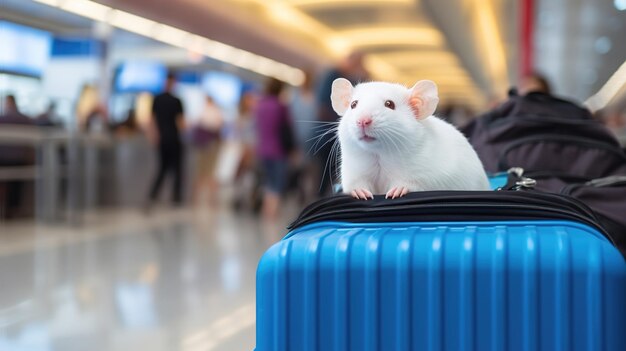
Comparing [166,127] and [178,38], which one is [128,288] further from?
[178,38]

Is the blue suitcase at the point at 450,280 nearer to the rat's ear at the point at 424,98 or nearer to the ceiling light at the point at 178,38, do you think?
the rat's ear at the point at 424,98

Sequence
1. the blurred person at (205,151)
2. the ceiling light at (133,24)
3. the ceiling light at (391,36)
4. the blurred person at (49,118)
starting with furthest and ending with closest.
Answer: the ceiling light at (391,36) < the ceiling light at (133,24) < the blurred person at (205,151) < the blurred person at (49,118)

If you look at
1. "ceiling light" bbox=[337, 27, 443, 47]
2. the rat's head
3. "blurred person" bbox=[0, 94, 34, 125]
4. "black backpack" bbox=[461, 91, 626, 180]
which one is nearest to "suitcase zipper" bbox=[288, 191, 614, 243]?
Answer: the rat's head

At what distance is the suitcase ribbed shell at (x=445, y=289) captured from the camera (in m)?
1.30

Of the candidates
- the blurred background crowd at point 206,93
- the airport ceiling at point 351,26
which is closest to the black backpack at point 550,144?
the blurred background crowd at point 206,93

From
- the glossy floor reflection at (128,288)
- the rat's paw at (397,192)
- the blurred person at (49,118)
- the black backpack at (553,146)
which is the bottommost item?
the glossy floor reflection at (128,288)

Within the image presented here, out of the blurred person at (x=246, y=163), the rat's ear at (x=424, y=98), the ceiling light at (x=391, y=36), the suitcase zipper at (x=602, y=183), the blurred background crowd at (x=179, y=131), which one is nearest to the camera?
the rat's ear at (x=424, y=98)

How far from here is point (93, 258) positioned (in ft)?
15.5

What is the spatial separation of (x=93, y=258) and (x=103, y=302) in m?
1.58

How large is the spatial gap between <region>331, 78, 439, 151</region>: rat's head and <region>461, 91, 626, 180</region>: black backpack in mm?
801

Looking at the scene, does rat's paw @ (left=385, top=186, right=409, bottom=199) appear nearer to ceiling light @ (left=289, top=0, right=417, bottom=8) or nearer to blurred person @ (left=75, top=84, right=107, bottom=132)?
blurred person @ (left=75, top=84, right=107, bottom=132)

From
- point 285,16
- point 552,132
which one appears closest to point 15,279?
point 552,132

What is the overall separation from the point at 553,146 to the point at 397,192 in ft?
3.52

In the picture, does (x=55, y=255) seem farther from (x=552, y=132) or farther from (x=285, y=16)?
(x=285, y=16)
